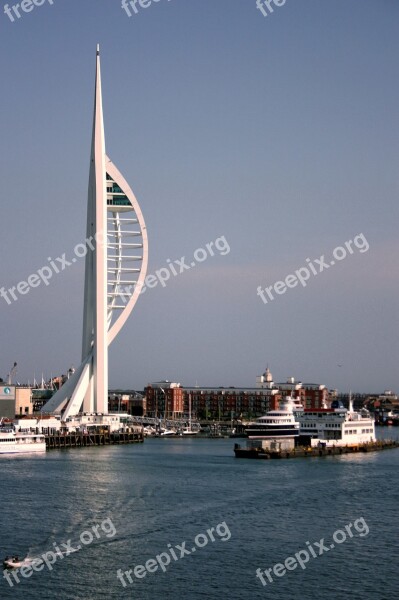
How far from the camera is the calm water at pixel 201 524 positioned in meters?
16.9

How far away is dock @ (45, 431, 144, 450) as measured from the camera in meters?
47.1

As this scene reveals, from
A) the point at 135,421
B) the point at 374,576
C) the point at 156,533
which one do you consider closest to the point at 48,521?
the point at 156,533

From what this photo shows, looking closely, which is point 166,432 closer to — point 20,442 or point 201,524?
point 20,442

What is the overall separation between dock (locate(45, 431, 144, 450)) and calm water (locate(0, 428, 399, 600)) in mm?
10896

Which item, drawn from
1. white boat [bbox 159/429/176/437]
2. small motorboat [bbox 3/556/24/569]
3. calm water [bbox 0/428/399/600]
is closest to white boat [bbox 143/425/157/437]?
white boat [bbox 159/429/176/437]

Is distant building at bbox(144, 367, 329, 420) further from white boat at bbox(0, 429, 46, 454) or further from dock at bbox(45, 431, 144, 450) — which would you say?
white boat at bbox(0, 429, 46, 454)

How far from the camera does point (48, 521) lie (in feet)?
71.4

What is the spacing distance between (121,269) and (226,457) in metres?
15.5

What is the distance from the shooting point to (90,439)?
49.3 metres

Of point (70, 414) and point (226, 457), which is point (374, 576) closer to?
point (226, 457)

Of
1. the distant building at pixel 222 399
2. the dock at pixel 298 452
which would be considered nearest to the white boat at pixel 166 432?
the distant building at pixel 222 399

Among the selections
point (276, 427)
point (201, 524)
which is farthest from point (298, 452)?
point (201, 524)

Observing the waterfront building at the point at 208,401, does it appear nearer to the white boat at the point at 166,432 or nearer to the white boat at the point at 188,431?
the white boat at the point at 188,431

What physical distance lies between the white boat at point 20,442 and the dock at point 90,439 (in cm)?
280
